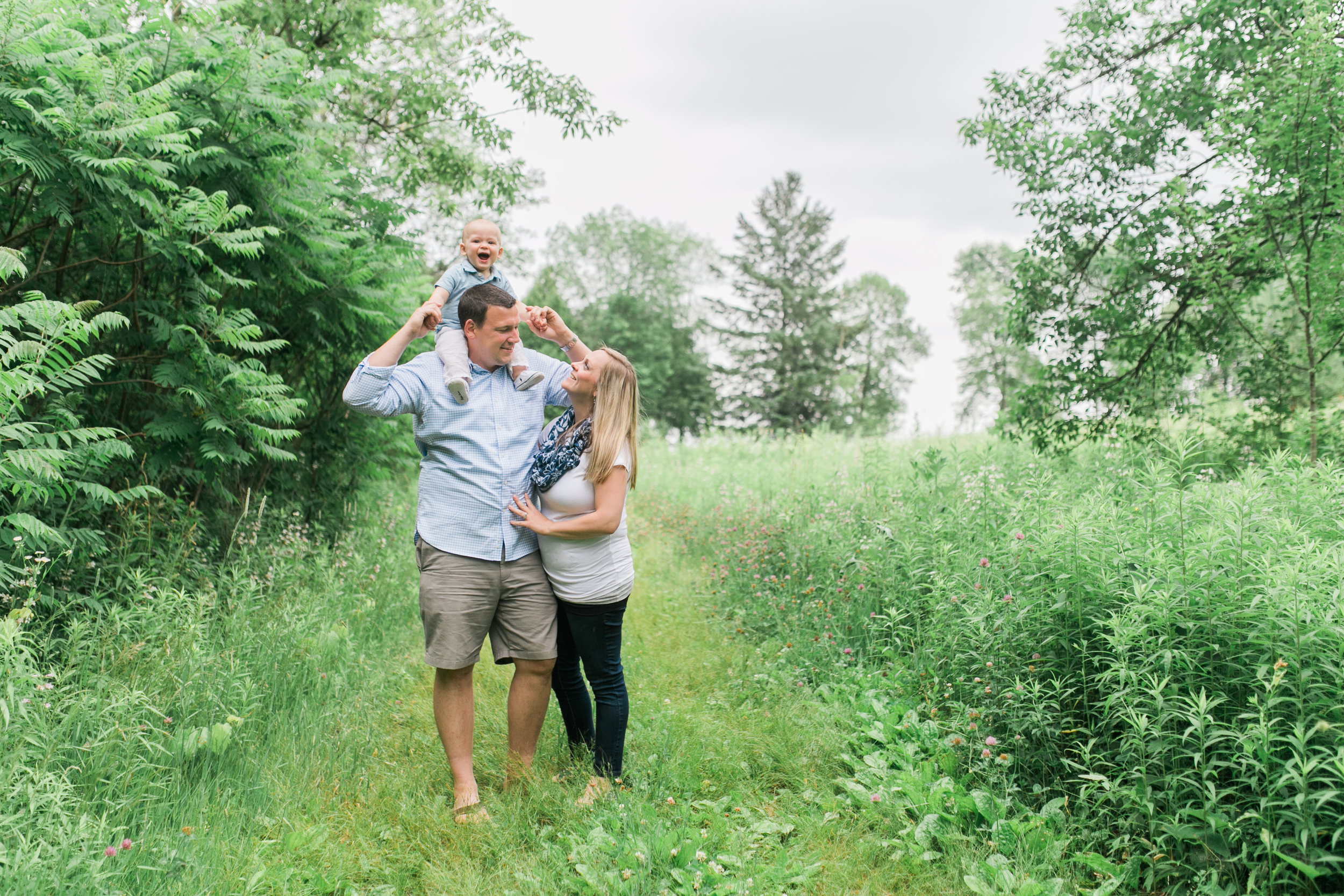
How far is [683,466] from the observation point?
14.7m

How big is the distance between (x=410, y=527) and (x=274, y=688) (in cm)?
410

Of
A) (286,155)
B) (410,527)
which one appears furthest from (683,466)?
(286,155)

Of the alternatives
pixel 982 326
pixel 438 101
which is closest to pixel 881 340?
pixel 982 326

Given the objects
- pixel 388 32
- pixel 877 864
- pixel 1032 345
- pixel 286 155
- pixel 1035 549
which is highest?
pixel 388 32

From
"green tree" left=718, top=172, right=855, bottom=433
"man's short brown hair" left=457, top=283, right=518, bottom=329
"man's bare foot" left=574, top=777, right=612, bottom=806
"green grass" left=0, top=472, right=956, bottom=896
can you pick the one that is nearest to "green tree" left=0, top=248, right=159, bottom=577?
"green grass" left=0, top=472, right=956, bottom=896

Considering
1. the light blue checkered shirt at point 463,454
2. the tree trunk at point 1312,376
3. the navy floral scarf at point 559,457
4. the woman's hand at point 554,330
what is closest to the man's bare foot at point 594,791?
the light blue checkered shirt at point 463,454

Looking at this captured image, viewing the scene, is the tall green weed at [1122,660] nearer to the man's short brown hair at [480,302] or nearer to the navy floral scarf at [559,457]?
the navy floral scarf at [559,457]

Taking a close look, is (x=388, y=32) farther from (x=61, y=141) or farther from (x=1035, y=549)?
(x=1035, y=549)

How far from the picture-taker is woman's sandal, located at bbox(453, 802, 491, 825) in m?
3.35

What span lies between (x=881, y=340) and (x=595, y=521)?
47.6 m

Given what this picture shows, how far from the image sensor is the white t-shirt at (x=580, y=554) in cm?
346

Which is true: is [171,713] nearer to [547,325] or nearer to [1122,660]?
[547,325]

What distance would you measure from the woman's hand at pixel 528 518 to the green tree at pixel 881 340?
3902 centimetres

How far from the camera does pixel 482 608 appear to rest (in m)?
3.47
